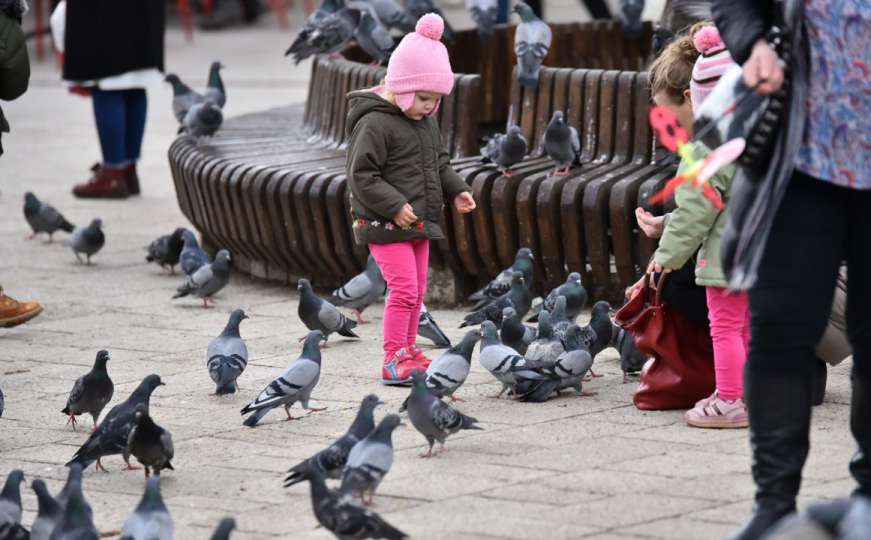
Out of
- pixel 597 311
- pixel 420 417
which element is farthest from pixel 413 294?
pixel 420 417

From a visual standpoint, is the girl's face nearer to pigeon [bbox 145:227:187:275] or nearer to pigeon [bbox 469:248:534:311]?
pigeon [bbox 469:248:534:311]

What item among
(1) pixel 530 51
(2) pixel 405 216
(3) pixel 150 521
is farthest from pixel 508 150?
(3) pixel 150 521

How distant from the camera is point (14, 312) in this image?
7.87 meters

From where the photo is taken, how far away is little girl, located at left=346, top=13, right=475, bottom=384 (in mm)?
6395

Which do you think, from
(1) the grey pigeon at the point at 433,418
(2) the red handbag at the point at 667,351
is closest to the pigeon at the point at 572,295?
(2) the red handbag at the point at 667,351

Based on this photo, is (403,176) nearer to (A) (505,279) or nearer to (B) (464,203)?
(B) (464,203)

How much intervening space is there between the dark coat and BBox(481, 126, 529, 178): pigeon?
4.12 metres

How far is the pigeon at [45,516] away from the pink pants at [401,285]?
2110mm

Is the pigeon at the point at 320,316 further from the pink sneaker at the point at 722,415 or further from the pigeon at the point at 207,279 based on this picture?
the pink sneaker at the point at 722,415

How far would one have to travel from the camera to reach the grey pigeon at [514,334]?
21.9 ft

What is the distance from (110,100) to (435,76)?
223 inches

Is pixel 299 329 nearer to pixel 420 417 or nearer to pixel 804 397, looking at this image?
pixel 420 417

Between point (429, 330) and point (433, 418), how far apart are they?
179 centimetres

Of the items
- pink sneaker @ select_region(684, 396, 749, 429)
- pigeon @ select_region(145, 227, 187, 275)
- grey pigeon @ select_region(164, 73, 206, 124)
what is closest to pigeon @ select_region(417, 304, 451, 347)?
pink sneaker @ select_region(684, 396, 749, 429)
